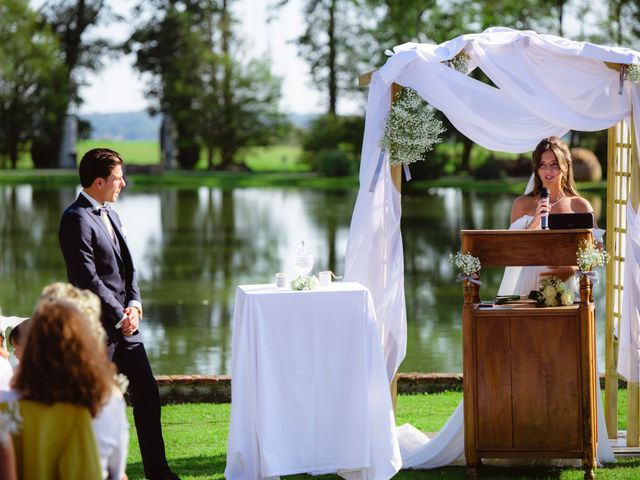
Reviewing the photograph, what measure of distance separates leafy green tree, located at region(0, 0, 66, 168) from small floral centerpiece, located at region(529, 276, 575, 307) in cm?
5020

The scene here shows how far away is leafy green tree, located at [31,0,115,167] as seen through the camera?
184 ft

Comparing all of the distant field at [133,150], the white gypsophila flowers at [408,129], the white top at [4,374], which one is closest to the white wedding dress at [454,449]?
the white gypsophila flowers at [408,129]

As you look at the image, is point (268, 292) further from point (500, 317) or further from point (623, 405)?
point (623, 405)

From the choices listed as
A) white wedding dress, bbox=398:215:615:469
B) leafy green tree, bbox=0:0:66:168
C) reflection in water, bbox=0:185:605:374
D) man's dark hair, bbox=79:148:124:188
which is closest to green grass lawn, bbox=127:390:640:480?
white wedding dress, bbox=398:215:615:469

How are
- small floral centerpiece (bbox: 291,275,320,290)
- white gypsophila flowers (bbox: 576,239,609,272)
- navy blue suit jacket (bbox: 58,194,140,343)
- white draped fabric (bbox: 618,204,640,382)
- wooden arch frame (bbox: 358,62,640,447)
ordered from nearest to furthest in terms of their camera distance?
navy blue suit jacket (bbox: 58,194,140,343)
small floral centerpiece (bbox: 291,275,320,290)
white gypsophila flowers (bbox: 576,239,609,272)
white draped fabric (bbox: 618,204,640,382)
wooden arch frame (bbox: 358,62,640,447)

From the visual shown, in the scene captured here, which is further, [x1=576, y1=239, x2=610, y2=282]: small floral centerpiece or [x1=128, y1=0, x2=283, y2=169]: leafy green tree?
[x1=128, y1=0, x2=283, y2=169]: leafy green tree

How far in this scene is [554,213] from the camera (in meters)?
6.49

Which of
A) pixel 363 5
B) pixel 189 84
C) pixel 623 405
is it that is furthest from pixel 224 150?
pixel 623 405

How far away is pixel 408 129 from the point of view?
680cm

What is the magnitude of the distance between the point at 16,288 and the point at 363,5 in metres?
38.8

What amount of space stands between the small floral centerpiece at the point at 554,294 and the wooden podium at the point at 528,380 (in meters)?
0.08

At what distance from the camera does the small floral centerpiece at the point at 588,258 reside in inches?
247

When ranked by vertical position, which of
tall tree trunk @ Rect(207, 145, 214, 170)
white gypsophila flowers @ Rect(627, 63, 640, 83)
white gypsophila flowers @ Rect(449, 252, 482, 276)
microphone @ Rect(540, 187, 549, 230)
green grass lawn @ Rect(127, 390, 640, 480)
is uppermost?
tall tree trunk @ Rect(207, 145, 214, 170)

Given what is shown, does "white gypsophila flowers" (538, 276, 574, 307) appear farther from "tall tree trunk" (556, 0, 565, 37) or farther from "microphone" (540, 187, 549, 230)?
"tall tree trunk" (556, 0, 565, 37)
